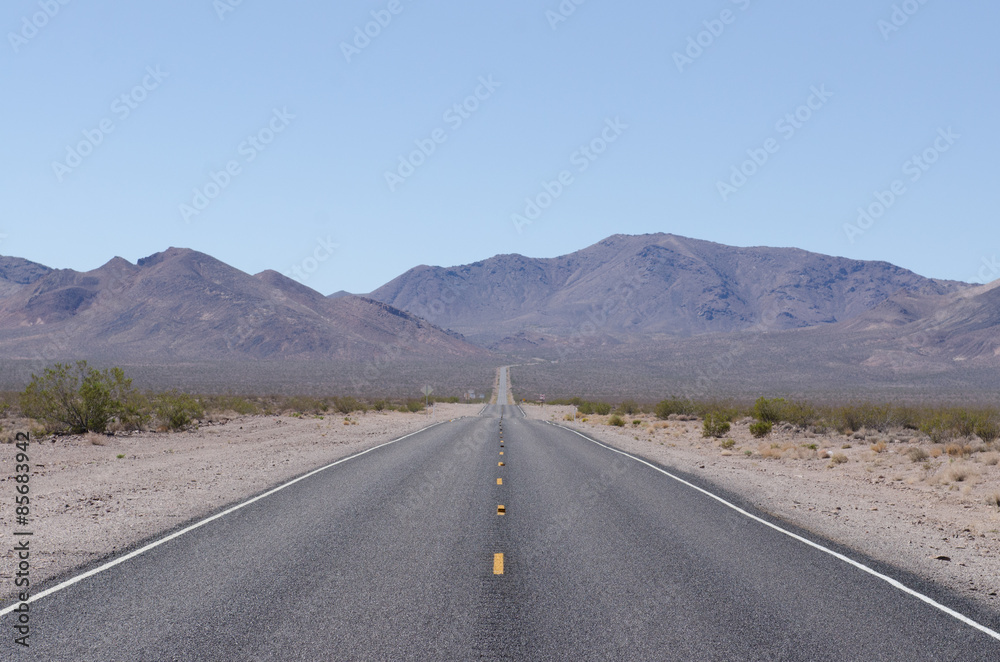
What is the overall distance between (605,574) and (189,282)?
7598 inches

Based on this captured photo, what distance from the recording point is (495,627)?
20.7 ft

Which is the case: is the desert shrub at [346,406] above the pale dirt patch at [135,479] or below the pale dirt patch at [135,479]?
above

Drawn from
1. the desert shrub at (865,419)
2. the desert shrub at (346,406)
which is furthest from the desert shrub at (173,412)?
the desert shrub at (865,419)

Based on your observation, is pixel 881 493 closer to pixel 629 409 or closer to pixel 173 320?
pixel 629 409

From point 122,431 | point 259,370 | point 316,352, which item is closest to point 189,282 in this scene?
point 316,352

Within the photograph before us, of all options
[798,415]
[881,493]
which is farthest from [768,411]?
[881,493]

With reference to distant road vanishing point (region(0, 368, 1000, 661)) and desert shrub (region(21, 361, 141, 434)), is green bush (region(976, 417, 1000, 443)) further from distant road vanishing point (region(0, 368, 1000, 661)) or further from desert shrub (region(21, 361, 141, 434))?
desert shrub (region(21, 361, 141, 434))

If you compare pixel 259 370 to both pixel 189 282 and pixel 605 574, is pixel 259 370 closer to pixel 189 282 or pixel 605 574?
pixel 189 282

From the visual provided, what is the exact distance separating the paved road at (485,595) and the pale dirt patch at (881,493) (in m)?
1.39

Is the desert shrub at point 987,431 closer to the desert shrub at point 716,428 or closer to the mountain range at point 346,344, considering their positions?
the desert shrub at point 716,428

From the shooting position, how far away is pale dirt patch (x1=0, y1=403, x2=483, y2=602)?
958 centimetres

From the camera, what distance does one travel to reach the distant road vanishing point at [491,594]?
19.5ft

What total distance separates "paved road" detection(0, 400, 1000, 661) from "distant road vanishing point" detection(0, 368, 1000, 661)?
0.03m

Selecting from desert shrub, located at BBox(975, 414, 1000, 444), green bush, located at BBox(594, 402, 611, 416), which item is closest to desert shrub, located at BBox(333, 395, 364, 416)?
green bush, located at BBox(594, 402, 611, 416)
